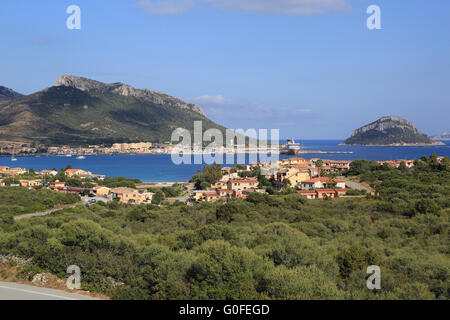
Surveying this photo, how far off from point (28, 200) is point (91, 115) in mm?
106774

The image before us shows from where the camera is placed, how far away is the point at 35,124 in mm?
113812

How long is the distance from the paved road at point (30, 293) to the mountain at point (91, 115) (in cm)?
10759

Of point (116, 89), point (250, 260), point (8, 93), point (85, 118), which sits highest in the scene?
point (8, 93)

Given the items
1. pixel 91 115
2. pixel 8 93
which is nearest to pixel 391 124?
pixel 91 115

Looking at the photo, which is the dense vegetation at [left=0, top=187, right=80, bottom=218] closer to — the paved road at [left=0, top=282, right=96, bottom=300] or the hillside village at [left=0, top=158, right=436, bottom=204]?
the hillside village at [left=0, top=158, right=436, bottom=204]

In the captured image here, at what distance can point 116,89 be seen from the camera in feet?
500

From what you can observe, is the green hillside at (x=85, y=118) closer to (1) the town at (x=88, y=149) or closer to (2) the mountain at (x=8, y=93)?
(1) the town at (x=88, y=149)

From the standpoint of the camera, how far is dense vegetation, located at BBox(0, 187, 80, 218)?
24031mm

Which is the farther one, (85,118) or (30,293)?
(85,118)

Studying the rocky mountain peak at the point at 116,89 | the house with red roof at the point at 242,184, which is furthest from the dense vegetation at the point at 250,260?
the rocky mountain peak at the point at 116,89

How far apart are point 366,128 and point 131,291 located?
7153 inches

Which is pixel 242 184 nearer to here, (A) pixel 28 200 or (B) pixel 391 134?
(A) pixel 28 200

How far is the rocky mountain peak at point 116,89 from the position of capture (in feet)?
495

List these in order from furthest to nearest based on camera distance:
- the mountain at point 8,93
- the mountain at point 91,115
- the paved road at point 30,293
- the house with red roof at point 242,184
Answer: the mountain at point 8,93, the mountain at point 91,115, the house with red roof at point 242,184, the paved road at point 30,293
